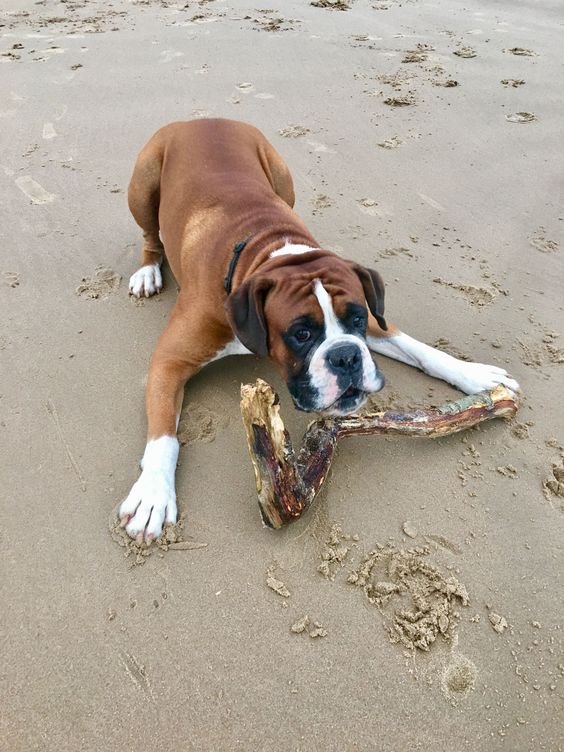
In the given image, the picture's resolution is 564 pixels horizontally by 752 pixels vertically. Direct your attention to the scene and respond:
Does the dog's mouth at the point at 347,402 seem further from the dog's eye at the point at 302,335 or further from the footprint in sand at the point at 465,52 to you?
the footprint in sand at the point at 465,52

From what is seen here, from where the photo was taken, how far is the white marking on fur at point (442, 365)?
3.10 metres

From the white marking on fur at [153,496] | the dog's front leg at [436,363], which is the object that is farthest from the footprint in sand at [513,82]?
the white marking on fur at [153,496]

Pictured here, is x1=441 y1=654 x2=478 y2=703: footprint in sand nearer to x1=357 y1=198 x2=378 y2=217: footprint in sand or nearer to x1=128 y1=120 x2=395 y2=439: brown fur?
x1=128 y1=120 x2=395 y2=439: brown fur

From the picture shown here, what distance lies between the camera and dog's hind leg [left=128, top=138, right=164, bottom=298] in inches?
155

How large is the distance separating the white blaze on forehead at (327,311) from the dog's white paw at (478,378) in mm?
953

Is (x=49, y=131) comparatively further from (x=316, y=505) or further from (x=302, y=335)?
(x=316, y=505)

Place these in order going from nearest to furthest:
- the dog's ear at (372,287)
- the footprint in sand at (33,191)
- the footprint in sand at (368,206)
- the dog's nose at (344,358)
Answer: the dog's nose at (344,358) < the dog's ear at (372,287) < the footprint in sand at (368,206) < the footprint in sand at (33,191)

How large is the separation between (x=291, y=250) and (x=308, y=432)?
923 millimetres

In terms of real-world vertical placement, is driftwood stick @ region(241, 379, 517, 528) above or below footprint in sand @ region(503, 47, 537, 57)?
below

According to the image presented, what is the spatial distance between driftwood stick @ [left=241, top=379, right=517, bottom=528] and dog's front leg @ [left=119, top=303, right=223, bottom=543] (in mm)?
485

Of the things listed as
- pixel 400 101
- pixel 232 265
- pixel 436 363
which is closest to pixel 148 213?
Result: pixel 232 265

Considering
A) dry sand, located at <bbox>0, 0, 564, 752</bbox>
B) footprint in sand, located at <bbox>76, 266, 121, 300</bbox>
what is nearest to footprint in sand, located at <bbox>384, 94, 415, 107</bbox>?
dry sand, located at <bbox>0, 0, 564, 752</bbox>

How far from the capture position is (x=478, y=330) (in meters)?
3.60

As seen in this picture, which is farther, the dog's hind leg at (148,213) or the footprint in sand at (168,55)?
the footprint in sand at (168,55)
